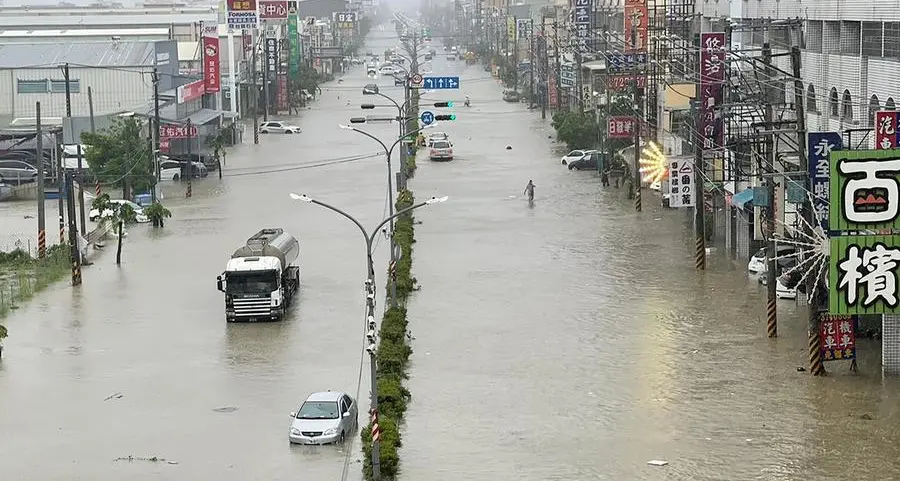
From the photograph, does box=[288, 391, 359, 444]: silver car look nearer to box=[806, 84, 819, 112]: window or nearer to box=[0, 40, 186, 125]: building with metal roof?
box=[806, 84, 819, 112]: window

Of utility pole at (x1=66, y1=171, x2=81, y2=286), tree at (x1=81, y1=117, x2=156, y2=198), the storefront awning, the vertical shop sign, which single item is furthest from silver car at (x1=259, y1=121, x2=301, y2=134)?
the storefront awning

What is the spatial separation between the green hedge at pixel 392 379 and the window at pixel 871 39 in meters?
11.5

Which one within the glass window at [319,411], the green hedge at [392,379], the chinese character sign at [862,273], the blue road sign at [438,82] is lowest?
the green hedge at [392,379]

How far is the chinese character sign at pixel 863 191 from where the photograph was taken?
83.3ft

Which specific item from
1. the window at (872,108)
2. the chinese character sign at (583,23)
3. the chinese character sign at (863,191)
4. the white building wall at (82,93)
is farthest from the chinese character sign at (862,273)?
the chinese character sign at (583,23)

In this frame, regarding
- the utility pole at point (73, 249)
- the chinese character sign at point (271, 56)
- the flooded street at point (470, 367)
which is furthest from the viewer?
the chinese character sign at point (271, 56)

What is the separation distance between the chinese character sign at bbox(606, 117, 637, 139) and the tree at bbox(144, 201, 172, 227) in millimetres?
18840

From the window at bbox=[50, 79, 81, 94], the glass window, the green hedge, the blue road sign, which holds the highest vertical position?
the blue road sign

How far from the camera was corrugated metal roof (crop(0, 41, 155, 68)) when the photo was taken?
271 feet

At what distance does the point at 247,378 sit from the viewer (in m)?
31.9

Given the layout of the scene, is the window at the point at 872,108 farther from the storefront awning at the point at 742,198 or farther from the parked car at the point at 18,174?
the parked car at the point at 18,174

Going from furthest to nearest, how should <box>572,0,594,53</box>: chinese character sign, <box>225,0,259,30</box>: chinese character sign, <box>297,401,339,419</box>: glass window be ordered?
<box>225,0,259,30</box>: chinese character sign → <box>572,0,594,53</box>: chinese character sign → <box>297,401,339,419</box>: glass window

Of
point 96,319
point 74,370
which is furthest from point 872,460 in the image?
point 96,319

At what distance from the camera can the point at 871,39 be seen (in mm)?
34688
